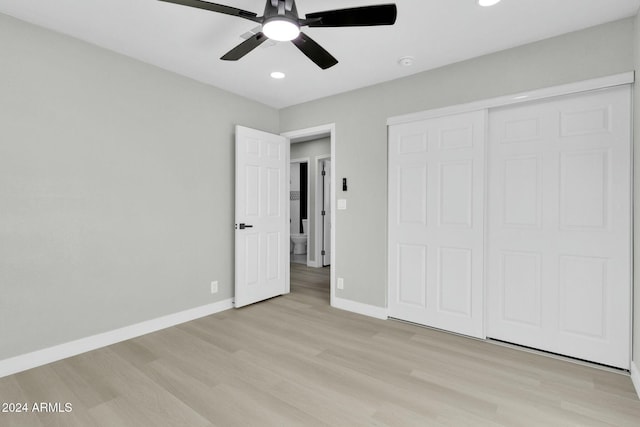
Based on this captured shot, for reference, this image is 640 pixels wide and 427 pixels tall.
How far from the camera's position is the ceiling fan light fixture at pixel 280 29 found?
1771mm

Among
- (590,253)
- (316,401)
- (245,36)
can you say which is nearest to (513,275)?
(590,253)

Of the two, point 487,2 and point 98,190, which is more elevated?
point 487,2

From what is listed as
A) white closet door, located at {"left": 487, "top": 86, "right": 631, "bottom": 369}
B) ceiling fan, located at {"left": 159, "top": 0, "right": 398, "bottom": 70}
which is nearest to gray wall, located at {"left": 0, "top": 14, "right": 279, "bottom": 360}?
ceiling fan, located at {"left": 159, "top": 0, "right": 398, "bottom": 70}

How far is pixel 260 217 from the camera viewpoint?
12.7 feet

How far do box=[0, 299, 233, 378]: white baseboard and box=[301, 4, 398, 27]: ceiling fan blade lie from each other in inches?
113

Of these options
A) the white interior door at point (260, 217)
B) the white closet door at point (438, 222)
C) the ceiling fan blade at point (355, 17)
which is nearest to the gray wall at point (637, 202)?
the white closet door at point (438, 222)

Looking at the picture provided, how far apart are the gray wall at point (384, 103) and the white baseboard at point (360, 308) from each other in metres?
0.05

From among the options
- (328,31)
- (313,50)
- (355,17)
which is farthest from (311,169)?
(355,17)

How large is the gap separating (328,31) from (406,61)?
86cm

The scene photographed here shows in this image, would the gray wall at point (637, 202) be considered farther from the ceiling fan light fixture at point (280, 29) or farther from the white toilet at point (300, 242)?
the white toilet at point (300, 242)

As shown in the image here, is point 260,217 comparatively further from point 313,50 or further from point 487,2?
point 487,2

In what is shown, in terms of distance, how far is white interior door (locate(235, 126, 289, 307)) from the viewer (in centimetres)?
364

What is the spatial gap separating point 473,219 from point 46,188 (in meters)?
3.50

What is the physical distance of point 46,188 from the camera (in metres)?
2.40
